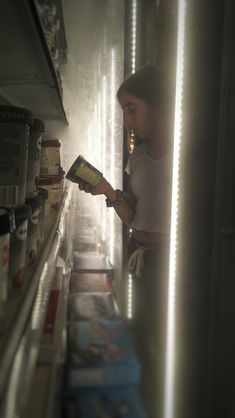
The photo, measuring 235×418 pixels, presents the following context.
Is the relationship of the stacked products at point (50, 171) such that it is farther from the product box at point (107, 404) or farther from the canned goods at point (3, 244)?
the canned goods at point (3, 244)

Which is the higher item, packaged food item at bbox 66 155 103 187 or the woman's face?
the woman's face

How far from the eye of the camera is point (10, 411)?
0.49 meters

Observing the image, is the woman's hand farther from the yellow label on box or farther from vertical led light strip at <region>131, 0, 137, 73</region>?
vertical led light strip at <region>131, 0, 137, 73</region>

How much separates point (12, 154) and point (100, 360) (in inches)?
37.2

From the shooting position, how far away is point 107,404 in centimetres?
123

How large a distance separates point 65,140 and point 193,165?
306 cm

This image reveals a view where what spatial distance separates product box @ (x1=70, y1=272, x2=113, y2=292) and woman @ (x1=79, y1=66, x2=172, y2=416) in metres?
0.39

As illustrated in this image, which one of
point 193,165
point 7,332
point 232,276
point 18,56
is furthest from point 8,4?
point 232,276

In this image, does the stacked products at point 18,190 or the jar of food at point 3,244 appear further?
the stacked products at point 18,190

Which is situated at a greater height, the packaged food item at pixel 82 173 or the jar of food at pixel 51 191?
the packaged food item at pixel 82 173

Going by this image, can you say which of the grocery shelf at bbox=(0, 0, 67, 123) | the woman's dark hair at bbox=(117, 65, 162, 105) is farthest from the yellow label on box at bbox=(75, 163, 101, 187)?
the woman's dark hair at bbox=(117, 65, 162, 105)

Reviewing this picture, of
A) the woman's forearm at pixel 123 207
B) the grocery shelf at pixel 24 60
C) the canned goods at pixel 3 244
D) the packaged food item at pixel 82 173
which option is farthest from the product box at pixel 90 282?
the canned goods at pixel 3 244

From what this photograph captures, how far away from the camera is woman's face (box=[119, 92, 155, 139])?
63.8 inches

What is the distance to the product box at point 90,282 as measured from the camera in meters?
2.04
